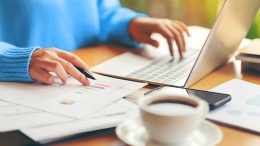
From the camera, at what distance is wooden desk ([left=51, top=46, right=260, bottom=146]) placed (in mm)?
747

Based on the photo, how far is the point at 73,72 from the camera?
95 centimetres

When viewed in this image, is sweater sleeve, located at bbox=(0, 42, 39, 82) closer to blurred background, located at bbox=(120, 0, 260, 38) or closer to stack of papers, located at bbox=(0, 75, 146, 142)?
stack of papers, located at bbox=(0, 75, 146, 142)

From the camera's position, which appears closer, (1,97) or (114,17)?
(1,97)

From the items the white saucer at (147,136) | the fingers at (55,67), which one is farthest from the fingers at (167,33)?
the white saucer at (147,136)

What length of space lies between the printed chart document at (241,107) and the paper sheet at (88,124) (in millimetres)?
148

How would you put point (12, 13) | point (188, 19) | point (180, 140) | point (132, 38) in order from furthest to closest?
point (188, 19) → point (132, 38) → point (12, 13) → point (180, 140)

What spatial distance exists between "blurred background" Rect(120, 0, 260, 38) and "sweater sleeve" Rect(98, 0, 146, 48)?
0.41 meters

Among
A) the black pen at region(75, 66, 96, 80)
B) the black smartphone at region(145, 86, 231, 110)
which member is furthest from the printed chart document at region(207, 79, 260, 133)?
the black pen at region(75, 66, 96, 80)

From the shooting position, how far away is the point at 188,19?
1.91m

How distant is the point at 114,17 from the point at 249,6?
51 cm

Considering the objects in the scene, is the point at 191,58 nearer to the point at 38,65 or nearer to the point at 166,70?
the point at 166,70

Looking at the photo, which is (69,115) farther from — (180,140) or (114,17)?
(114,17)

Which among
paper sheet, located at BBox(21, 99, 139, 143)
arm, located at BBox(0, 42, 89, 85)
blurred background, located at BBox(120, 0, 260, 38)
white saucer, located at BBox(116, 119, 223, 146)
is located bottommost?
blurred background, located at BBox(120, 0, 260, 38)

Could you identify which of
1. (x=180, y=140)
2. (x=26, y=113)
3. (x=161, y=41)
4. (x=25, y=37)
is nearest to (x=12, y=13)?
(x=25, y=37)
